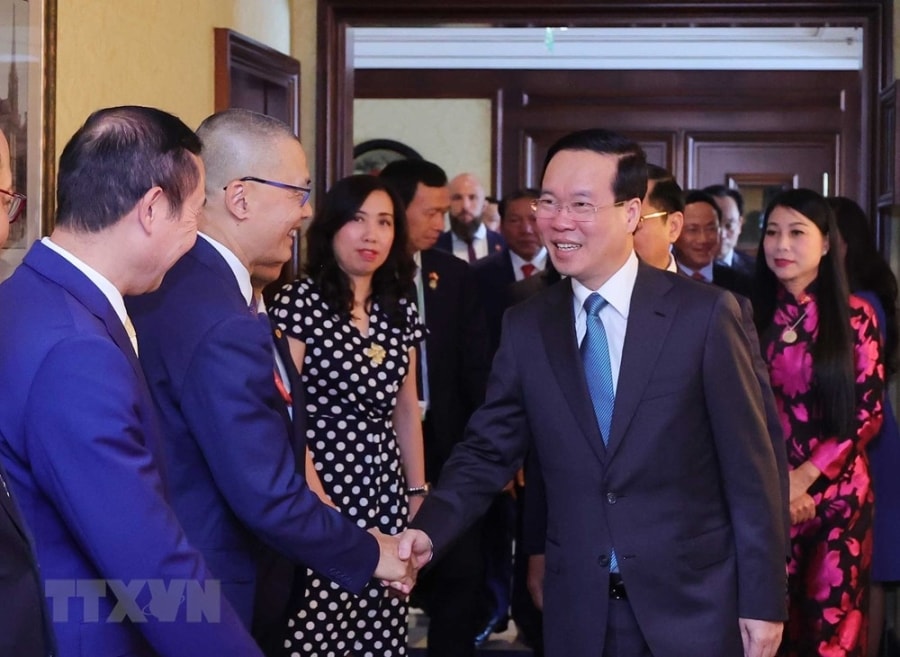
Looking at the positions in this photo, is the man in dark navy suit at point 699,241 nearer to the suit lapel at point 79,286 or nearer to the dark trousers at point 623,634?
the dark trousers at point 623,634

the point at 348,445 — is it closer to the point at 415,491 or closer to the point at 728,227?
the point at 415,491

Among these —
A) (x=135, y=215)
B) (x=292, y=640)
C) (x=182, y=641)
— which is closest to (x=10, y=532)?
(x=182, y=641)

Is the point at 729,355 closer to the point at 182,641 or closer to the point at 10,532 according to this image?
the point at 182,641

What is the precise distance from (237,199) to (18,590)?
3.92ft

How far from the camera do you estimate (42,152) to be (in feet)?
9.82

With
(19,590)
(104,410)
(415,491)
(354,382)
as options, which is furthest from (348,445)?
(19,590)

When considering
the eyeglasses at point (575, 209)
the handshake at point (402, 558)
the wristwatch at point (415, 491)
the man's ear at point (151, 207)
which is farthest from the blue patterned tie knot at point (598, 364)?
the wristwatch at point (415, 491)

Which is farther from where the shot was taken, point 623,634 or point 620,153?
point 620,153

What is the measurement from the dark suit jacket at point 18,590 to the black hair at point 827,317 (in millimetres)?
3003

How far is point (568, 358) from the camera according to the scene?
278 cm

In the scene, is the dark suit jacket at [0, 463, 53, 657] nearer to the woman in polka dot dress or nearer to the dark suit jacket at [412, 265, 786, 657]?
the dark suit jacket at [412, 265, 786, 657]

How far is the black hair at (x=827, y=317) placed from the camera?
4113 millimetres

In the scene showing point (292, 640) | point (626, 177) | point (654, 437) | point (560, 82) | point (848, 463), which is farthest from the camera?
point (560, 82)

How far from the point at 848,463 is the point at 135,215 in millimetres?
2933
